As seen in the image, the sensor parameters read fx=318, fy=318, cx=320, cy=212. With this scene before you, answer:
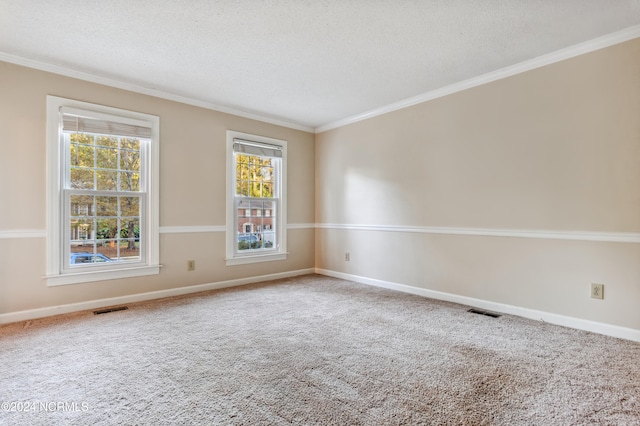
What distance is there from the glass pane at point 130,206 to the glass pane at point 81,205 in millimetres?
288

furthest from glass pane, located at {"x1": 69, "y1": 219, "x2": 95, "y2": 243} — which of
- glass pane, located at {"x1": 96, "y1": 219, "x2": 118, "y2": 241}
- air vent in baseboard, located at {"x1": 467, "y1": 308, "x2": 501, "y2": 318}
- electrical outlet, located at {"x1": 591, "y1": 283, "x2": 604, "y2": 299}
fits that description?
electrical outlet, located at {"x1": 591, "y1": 283, "x2": 604, "y2": 299}

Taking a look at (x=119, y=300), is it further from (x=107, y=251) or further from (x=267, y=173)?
(x=267, y=173)

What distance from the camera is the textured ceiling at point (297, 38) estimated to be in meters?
2.24

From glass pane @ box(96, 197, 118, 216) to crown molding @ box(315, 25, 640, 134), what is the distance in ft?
11.0

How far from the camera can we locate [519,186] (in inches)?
123

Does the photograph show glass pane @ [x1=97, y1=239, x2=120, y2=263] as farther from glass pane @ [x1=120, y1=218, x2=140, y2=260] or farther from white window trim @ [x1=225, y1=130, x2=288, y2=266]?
white window trim @ [x1=225, y1=130, x2=288, y2=266]

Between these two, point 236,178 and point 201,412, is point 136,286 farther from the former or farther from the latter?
point 201,412

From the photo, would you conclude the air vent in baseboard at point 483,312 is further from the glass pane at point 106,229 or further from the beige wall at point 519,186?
the glass pane at point 106,229

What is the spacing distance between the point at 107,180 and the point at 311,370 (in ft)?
9.90

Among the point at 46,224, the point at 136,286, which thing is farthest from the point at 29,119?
the point at 136,286

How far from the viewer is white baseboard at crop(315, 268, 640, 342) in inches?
102

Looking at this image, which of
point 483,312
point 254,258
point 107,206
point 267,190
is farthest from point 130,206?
point 483,312

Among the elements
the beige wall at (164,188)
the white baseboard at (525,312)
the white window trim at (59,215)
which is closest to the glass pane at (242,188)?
the beige wall at (164,188)

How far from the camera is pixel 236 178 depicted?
4523 mm
